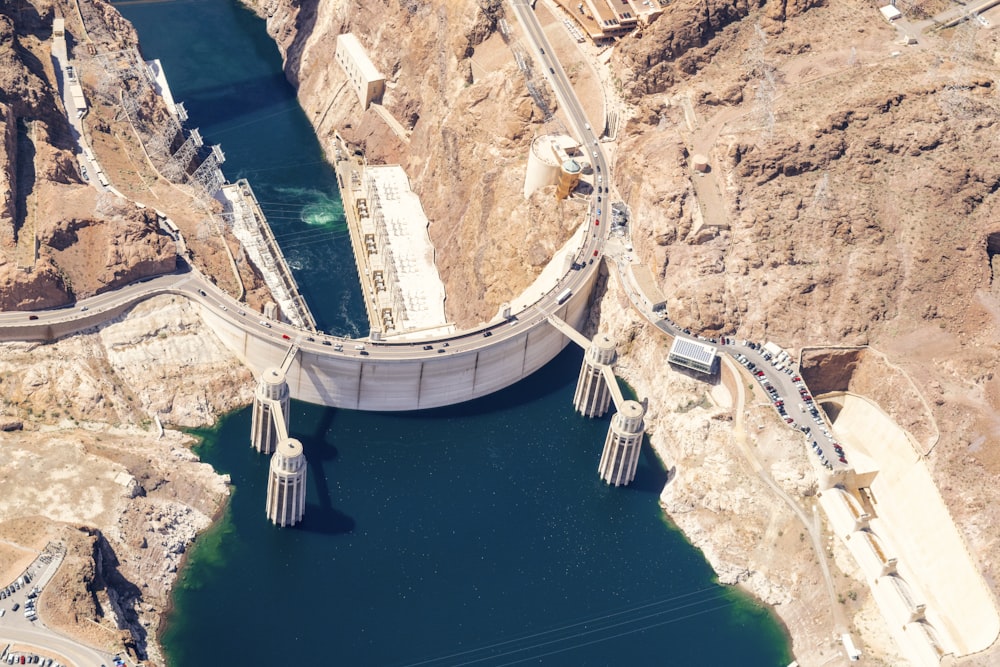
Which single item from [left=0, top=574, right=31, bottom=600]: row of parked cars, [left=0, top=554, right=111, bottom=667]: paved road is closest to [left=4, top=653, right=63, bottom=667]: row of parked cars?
[left=0, top=554, right=111, bottom=667]: paved road

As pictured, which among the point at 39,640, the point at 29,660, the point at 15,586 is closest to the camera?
the point at 29,660

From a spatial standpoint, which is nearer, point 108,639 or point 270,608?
point 108,639

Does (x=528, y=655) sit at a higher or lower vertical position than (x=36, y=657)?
lower

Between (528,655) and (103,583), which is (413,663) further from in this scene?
(103,583)

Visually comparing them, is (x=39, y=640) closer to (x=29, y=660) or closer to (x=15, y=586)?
(x=29, y=660)

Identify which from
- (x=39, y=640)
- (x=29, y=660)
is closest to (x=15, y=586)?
(x=39, y=640)

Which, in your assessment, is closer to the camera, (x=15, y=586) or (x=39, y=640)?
(x=39, y=640)

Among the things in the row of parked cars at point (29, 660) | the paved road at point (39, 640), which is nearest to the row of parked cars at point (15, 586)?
the paved road at point (39, 640)

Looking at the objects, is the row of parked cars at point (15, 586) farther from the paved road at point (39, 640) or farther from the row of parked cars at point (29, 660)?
the row of parked cars at point (29, 660)

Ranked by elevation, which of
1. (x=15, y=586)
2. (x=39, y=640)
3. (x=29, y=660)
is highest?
(x=15, y=586)

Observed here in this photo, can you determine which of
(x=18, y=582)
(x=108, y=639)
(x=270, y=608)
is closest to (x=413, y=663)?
(x=270, y=608)

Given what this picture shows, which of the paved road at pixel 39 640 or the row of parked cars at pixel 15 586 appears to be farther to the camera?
the row of parked cars at pixel 15 586
